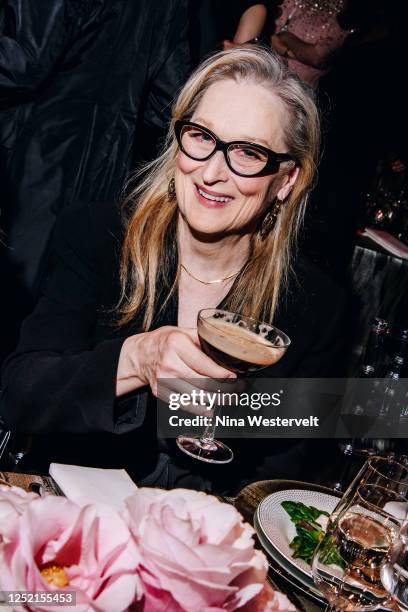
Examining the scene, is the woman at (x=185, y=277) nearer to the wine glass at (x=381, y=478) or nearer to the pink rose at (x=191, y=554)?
the wine glass at (x=381, y=478)

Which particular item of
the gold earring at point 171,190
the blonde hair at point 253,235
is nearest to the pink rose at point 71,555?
the blonde hair at point 253,235

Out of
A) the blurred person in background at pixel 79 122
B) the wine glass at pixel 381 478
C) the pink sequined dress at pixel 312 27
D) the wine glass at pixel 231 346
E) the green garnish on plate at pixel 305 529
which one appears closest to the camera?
the wine glass at pixel 381 478

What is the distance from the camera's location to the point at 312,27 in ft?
9.82

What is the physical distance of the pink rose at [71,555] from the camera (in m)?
0.50

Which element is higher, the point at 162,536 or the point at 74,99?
the point at 74,99

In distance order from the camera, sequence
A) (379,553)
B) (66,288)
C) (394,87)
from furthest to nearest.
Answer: (394,87), (66,288), (379,553)

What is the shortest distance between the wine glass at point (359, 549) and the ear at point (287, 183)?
1172 millimetres

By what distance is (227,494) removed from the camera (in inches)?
64.9

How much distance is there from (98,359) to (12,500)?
Result: 0.86 metres

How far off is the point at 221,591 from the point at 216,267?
1.44 m

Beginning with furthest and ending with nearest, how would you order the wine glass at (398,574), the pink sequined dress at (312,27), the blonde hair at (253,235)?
the pink sequined dress at (312,27) < the blonde hair at (253,235) < the wine glass at (398,574)

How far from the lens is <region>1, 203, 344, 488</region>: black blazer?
4.73 feet

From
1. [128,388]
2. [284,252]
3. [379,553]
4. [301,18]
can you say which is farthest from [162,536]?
[301,18]

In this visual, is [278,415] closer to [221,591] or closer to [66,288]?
[66,288]
